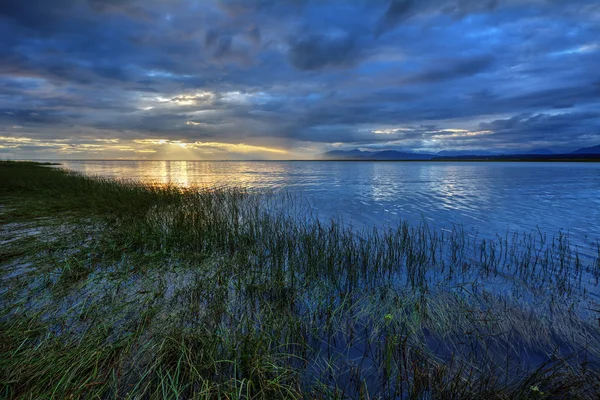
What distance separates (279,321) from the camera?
5.30 meters

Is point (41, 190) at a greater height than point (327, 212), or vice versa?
point (41, 190)

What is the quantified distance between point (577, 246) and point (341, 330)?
42.1ft

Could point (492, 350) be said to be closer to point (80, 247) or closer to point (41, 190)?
point (80, 247)

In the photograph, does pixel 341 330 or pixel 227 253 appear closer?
pixel 341 330

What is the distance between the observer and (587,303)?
689cm

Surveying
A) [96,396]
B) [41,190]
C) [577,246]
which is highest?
[41,190]

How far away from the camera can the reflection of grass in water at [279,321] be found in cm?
375

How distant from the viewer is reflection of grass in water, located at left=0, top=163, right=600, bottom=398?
375cm

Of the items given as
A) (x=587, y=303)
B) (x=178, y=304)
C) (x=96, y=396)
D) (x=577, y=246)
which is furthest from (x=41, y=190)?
(x=577, y=246)

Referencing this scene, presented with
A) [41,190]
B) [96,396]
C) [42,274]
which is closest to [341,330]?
[96,396]

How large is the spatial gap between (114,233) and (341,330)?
32.8ft

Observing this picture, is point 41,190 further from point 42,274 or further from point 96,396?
point 96,396

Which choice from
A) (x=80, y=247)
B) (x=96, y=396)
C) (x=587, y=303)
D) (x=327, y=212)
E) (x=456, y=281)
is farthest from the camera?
(x=327, y=212)

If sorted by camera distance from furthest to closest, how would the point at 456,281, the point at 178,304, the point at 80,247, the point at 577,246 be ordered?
the point at 577,246 < the point at 80,247 < the point at 456,281 < the point at 178,304
